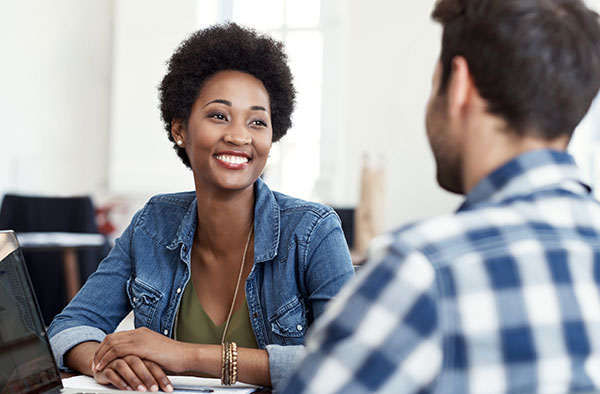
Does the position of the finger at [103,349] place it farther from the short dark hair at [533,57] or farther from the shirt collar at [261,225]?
the short dark hair at [533,57]

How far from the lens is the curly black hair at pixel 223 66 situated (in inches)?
69.7

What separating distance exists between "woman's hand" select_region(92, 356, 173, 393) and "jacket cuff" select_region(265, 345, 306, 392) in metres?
0.18

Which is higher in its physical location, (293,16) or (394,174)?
(293,16)

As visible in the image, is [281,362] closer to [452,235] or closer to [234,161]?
[234,161]

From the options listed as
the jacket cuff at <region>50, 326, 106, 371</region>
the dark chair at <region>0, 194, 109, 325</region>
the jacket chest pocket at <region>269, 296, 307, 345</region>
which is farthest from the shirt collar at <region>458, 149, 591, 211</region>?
the dark chair at <region>0, 194, 109, 325</region>

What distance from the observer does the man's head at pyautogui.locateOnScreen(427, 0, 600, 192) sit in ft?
2.46

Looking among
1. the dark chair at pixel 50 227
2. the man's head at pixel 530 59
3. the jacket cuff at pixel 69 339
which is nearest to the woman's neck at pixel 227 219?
the jacket cuff at pixel 69 339

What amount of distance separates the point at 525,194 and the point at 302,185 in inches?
212

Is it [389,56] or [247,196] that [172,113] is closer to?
[247,196]

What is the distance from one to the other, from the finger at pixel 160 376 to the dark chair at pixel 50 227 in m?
3.70

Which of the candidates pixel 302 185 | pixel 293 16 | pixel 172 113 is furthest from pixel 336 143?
pixel 172 113

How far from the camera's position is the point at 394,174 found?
19.5 ft

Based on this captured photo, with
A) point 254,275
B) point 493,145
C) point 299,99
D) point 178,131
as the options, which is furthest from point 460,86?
point 299,99

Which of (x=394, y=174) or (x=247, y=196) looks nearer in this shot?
(x=247, y=196)
